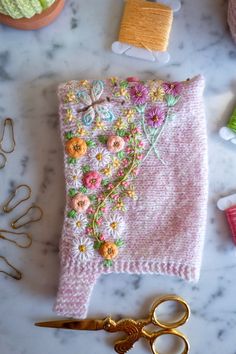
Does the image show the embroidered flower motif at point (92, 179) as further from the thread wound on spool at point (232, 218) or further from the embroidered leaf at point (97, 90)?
the thread wound on spool at point (232, 218)

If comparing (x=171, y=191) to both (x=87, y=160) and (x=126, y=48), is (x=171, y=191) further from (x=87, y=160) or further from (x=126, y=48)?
(x=126, y=48)

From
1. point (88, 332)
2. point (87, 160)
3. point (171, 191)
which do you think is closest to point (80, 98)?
point (87, 160)

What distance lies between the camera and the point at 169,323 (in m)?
1.06

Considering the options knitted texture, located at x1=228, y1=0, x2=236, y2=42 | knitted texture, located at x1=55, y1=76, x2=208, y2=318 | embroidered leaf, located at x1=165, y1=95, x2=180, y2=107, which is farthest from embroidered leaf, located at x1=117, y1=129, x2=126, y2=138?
knitted texture, located at x1=228, y1=0, x2=236, y2=42

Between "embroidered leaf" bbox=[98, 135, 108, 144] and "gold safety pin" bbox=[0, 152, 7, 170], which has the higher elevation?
"embroidered leaf" bbox=[98, 135, 108, 144]

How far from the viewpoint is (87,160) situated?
1016 mm

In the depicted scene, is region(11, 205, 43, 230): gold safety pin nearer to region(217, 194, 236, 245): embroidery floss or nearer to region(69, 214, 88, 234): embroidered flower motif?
region(69, 214, 88, 234): embroidered flower motif

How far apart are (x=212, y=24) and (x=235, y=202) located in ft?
1.29

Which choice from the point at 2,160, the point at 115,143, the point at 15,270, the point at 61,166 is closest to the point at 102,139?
the point at 115,143

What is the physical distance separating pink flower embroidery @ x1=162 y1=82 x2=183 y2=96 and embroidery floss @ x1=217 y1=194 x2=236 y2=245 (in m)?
0.25

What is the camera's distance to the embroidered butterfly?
39.5 inches

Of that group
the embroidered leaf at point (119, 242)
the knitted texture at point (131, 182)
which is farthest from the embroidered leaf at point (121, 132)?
the embroidered leaf at point (119, 242)

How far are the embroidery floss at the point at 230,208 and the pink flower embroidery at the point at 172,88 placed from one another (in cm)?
25

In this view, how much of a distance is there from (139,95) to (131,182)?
0.17 meters
